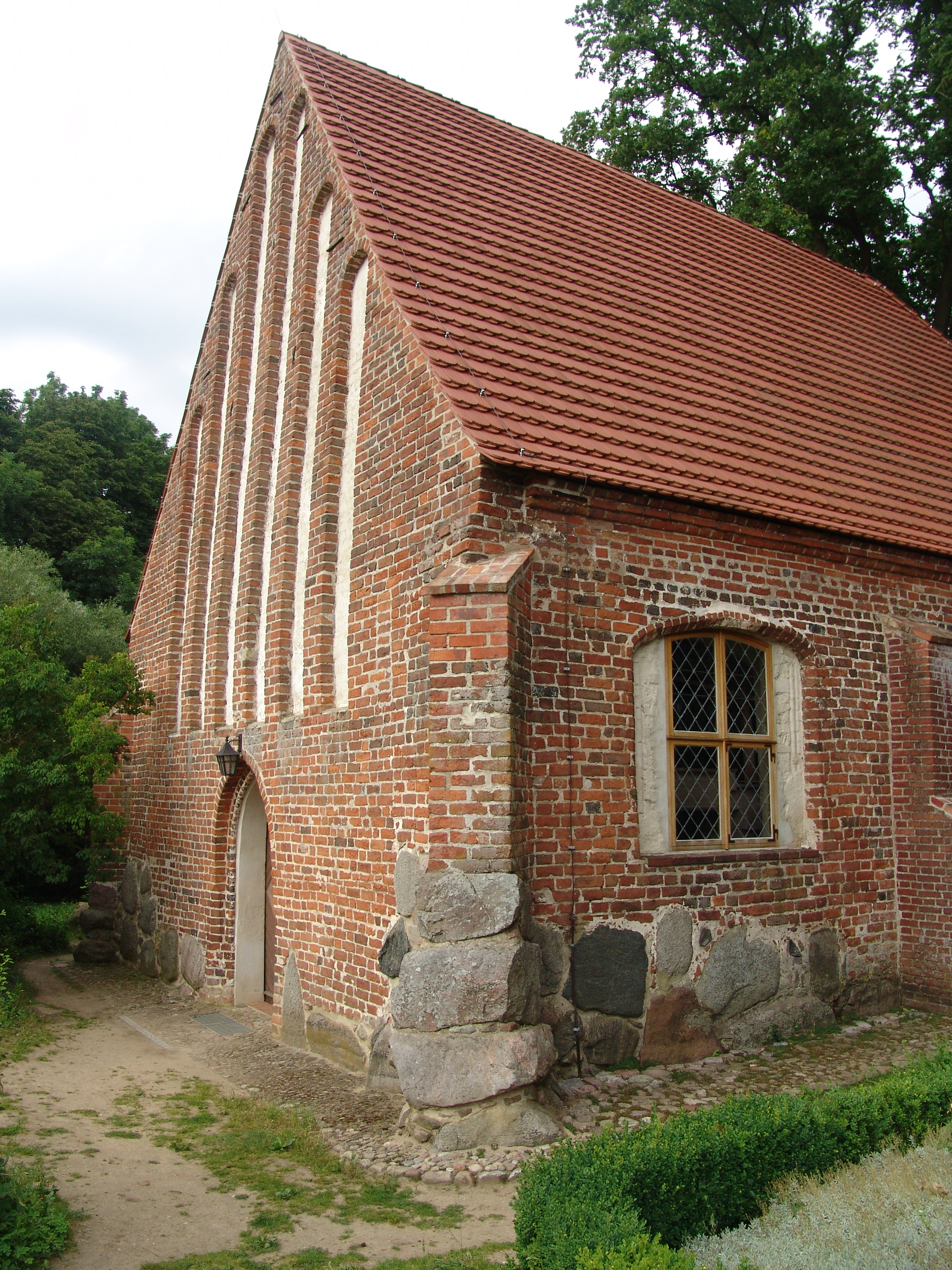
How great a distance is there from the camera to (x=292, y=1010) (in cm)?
788

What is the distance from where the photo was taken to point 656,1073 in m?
6.46

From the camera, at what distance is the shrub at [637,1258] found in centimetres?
309

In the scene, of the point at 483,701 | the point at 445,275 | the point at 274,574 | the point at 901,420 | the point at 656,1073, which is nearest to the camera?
the point at 483,701

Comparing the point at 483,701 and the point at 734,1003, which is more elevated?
the point at 483,701

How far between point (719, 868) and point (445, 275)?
5.06 metres

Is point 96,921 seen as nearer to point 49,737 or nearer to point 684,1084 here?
point 49,737

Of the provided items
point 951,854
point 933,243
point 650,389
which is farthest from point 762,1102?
point 933,243

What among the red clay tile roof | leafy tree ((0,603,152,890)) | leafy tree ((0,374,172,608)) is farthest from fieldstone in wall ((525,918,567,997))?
leafy tree ((0,374,172,608))

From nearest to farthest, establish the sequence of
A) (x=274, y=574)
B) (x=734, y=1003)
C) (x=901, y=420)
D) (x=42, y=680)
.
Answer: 1. (x=734, y=1003)
2. (x=274, y=574)
3. (x=42, y=680)
4. (x=901, y=420)

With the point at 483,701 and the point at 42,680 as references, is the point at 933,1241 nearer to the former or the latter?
the point at 483,701

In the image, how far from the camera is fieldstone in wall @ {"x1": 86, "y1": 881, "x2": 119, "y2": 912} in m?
12.1

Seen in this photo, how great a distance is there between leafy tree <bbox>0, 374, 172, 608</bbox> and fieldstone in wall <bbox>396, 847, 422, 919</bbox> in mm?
21623

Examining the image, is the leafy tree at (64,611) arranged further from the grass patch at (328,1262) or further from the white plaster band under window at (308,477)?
the grass patch at (328,1262)

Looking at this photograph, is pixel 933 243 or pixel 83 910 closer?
pixel 83 910
